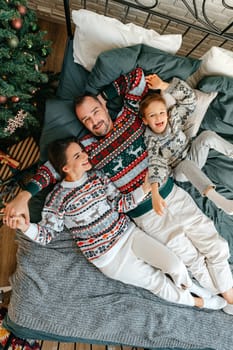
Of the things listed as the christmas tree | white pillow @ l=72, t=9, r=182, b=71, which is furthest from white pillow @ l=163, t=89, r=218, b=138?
the christmas tree

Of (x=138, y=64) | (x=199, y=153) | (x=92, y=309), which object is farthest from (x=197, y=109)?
(x=92, y=309)

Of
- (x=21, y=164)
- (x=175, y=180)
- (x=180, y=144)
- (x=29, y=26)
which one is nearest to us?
(x=29, y=26)

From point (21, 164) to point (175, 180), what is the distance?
0.91 meters

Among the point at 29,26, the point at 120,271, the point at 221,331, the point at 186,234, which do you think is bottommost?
the point at 221,331

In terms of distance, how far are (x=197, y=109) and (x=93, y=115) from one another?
538 mm

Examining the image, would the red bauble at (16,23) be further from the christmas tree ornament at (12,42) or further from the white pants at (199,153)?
the white pants at (199,153)

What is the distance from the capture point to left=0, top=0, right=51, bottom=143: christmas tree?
120cm

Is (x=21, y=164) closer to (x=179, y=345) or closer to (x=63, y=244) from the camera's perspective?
(x=63, y=244)

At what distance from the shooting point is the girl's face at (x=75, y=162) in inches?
54.9

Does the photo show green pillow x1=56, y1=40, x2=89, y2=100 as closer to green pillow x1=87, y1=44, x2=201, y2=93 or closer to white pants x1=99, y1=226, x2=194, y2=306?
green pillow x1=87, y1=44, x2=201, y2=93

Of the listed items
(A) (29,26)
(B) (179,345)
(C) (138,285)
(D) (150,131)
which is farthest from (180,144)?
(B) (179,345)

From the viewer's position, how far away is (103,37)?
57.4 inches

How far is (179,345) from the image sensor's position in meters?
1.54

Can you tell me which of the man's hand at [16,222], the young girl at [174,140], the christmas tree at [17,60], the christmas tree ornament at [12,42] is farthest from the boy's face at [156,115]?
the man's hand at [16,222]
